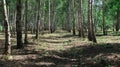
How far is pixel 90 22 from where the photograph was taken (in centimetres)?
2536

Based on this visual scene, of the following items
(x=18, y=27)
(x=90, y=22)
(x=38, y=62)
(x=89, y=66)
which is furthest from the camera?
(x=90, y=22)

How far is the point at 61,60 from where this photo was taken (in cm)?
1395

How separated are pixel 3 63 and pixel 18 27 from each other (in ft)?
19.8

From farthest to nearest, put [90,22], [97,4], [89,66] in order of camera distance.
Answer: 1. [97,4]
2. [90,22]
3. [89,66]

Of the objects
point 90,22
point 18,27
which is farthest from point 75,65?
point 90,22

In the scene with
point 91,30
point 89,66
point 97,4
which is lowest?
point 89,66

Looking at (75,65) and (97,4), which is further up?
(97,4)

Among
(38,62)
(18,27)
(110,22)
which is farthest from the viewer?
(110,22)

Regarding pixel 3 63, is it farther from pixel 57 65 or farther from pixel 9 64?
pixel 57 65

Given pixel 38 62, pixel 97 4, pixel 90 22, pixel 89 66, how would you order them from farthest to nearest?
1. pixel 97 4
2. pixel 90 22
3. pixel 38 62
4. pixel 89 66

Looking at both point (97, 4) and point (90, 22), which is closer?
point (90, 22)

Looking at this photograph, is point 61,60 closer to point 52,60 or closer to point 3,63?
point 52,60

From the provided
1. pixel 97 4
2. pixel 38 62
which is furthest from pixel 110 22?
pixel 38 62

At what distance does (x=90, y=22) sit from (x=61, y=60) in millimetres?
12037
